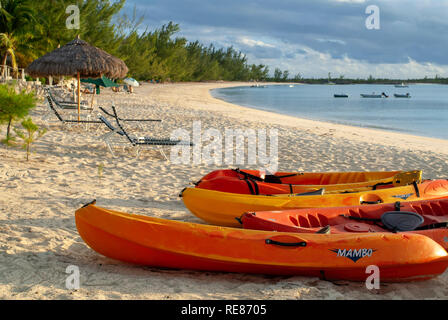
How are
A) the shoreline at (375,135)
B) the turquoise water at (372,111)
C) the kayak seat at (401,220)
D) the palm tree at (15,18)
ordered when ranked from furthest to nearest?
the palm tree at (15,18)
the turquoise water at (372,111)
the shoreline at (375,135)
the kayak seat at (401,220)

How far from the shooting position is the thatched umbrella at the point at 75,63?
10.2 meters

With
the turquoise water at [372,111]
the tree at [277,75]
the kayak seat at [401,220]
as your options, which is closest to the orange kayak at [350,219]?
the kayak seat at [401,220]

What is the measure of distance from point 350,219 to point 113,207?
2.50 meters

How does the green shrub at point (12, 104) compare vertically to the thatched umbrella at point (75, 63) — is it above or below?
below

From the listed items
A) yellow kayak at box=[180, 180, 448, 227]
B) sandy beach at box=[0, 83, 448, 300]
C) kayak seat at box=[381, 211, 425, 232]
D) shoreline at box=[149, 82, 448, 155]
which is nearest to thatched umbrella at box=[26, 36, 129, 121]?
sandy beach at box=[0, 83, 448, 300]

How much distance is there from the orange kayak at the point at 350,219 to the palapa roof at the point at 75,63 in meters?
7.86

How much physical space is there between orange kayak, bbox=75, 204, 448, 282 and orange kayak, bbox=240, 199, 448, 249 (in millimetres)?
318

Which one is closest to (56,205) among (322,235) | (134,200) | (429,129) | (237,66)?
(134,200)

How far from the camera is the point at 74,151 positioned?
7559mm

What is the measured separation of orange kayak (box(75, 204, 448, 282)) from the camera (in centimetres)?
310

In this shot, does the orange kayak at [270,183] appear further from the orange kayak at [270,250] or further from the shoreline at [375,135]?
the shoreline at [375,135]

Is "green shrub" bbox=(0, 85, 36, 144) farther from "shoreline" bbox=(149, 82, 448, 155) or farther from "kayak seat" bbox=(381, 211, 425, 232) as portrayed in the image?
"shoreline" bbox=(149, 82, 448, 155)

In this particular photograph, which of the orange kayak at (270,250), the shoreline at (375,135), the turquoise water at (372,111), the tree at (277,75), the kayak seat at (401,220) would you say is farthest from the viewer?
the tree at (277,75)

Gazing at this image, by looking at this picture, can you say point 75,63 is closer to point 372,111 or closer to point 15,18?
point 15,18
